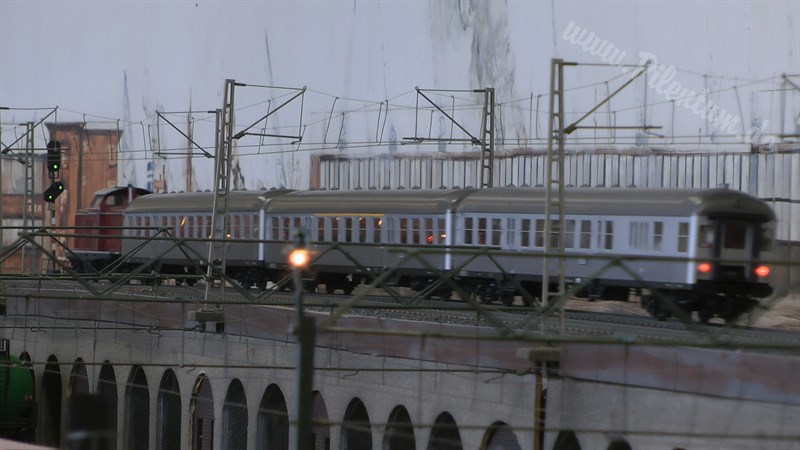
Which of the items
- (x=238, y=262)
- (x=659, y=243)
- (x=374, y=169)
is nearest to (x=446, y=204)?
(x=659, y=243)

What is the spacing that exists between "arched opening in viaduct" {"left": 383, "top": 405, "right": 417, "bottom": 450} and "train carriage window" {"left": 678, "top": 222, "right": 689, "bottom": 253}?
6946mm

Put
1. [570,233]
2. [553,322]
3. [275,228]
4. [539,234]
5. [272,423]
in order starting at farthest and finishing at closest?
1. [275,228]
2. [272,423]
3. [539,234]
4. [570,233]
5. [553,322]

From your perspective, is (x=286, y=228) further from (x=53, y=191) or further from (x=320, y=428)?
(x=320, y=428)

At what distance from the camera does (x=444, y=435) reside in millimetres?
25391

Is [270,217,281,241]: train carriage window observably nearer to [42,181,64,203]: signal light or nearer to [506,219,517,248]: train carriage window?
[42,181,64,203]: signal light

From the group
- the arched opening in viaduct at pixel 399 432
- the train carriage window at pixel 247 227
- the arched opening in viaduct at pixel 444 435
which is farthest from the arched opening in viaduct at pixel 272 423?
the train carriage window at pixel 247 227

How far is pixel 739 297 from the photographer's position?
28531 millimetres

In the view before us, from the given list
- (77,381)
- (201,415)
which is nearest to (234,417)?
(201,415)

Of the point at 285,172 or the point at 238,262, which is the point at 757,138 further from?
the point at 285,172

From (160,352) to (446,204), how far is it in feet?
29.4

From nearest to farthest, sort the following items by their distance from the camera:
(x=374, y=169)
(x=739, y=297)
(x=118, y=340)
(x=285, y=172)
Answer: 1. (x=739, y=297)
2. (x=118, y=340)
3. (x=374, y=169)
4. (x=285, y=172)

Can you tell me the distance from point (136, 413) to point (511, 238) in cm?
1395

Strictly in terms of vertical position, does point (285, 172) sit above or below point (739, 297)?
above

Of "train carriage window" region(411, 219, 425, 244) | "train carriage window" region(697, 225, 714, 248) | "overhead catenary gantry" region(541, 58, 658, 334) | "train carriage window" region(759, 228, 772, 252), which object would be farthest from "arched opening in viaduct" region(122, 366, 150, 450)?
"train carriage window" region(759, 228, 772, 252)
